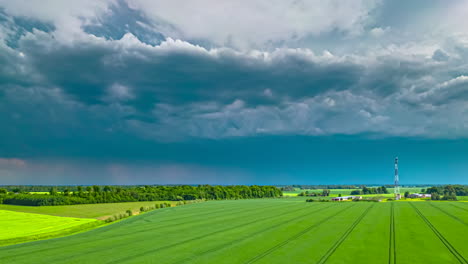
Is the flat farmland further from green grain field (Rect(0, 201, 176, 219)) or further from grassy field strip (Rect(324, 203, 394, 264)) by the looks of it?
green grain field (Rect(0, 201, 176, 219))

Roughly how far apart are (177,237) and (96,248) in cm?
1035

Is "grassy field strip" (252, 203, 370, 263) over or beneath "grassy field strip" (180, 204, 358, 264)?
over

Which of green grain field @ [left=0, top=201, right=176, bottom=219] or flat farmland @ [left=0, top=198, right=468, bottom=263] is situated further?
green grain field @ [left=0, top=201, right=176, bottom=219]

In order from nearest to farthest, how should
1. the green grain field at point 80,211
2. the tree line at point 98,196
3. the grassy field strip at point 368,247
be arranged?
1. the grassy field strip at point 368,247
2. the green grain field at point 80,211
3. the tree line at point 98,196

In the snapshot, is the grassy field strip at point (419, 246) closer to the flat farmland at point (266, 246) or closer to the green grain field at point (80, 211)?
the flat farmland at point (266, 246)

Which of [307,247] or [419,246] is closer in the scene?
[419,246]

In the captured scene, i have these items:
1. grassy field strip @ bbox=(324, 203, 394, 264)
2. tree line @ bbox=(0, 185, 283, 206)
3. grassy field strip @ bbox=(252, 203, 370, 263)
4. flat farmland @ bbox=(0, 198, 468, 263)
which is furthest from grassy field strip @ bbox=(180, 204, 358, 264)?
tree line @ bbox=(0, 185, 283, 206)

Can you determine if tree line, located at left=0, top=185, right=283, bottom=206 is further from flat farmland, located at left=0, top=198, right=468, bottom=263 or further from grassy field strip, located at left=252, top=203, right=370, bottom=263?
grassy field strip, located at left=252, top=203, right=370, bottom=263

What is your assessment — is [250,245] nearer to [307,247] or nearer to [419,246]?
[307,247]

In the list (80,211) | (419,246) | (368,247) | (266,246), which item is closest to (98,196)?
(80,211)

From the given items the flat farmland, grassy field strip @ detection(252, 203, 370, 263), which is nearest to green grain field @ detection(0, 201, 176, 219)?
the flat farmland

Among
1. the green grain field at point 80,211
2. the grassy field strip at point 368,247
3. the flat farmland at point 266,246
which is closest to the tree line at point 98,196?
the green grain field at point 80,211

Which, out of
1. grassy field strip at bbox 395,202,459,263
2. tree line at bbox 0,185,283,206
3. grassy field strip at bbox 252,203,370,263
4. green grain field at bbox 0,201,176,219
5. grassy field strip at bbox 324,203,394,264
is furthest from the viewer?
tree line at bbox 0,185,283,206

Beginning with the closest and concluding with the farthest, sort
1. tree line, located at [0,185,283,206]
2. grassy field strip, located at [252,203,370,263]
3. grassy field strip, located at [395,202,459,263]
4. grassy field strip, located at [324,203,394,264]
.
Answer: grassy field strip, located at [395,202,459,263]
grassy field strip, located at [324,203,394,264]
grassy field strip, located at [252,203,370,263]
tree line, located at [0,185,283,206]
